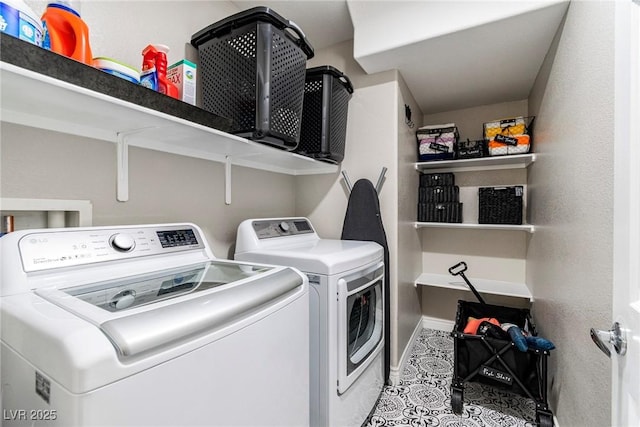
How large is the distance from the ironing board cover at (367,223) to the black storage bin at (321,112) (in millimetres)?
343

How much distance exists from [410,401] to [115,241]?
1.96m

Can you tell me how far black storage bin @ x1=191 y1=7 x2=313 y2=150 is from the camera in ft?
Answer: 4.33

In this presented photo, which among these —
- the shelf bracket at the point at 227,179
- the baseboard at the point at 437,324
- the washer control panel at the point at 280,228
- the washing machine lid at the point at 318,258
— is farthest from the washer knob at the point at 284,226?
the baseboard at the point at 437,324

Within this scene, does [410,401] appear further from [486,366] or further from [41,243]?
[41,243]

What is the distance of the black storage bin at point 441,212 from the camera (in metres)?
2.62

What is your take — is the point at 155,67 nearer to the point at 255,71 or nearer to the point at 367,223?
the point at 255,71

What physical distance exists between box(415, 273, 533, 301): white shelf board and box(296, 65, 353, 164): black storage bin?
1573mm

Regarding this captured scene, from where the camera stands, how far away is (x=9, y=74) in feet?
2.28

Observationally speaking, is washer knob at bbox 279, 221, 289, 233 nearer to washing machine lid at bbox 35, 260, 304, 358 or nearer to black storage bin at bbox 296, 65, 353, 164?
black storage bin at bbox 296, 65, 353, 164

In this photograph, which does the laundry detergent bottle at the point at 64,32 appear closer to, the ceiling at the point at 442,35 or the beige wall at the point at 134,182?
the beige wall at the point at 134,182

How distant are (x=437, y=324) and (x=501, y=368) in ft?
4.18

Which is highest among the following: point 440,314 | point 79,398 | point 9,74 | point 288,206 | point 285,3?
point 285,3

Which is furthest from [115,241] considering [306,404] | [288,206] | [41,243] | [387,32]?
[387,32]

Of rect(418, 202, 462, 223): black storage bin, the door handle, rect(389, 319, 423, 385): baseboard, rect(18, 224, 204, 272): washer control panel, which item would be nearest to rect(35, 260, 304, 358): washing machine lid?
rect(18, 224, 204, 272): washer control panel
